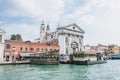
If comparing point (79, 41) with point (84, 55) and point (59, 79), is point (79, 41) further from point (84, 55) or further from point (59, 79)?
point (59, 79)

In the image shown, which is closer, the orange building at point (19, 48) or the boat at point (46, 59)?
the boat at point (46, 59)

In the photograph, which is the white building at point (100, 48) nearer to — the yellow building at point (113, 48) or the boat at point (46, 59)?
the yellow building at point (113, 48)

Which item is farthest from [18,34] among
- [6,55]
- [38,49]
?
[6,55]

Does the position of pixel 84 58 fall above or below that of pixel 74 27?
below

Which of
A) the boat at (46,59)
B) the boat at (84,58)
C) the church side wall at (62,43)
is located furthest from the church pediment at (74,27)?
the boat at (46,59)

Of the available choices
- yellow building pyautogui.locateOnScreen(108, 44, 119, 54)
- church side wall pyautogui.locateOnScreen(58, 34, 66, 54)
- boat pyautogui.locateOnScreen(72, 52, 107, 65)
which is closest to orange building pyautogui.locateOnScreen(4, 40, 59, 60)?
church side wall pyautogui.locateOnScreen(58, 34, 66, 54)

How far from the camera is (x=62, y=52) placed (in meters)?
61.8

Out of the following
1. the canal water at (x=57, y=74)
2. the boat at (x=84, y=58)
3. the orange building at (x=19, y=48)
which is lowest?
the canal water at (x=57, y=74)

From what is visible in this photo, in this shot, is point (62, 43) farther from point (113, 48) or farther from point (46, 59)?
point (113, 48)

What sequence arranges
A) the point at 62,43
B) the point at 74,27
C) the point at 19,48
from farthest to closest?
the point at 74,27
the point at 62,43
the point at 19,48

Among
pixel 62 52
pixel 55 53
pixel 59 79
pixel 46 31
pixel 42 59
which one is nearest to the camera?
pixel 59 79

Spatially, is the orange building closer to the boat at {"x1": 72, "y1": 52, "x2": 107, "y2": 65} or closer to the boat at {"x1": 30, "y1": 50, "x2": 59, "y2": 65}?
the boat at {"x1": 30, "y1": 50, "x2": 59, "y2": 65}

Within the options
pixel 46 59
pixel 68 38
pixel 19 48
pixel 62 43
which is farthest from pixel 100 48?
pixel 46 59

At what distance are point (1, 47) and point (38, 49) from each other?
1255 centimetres
